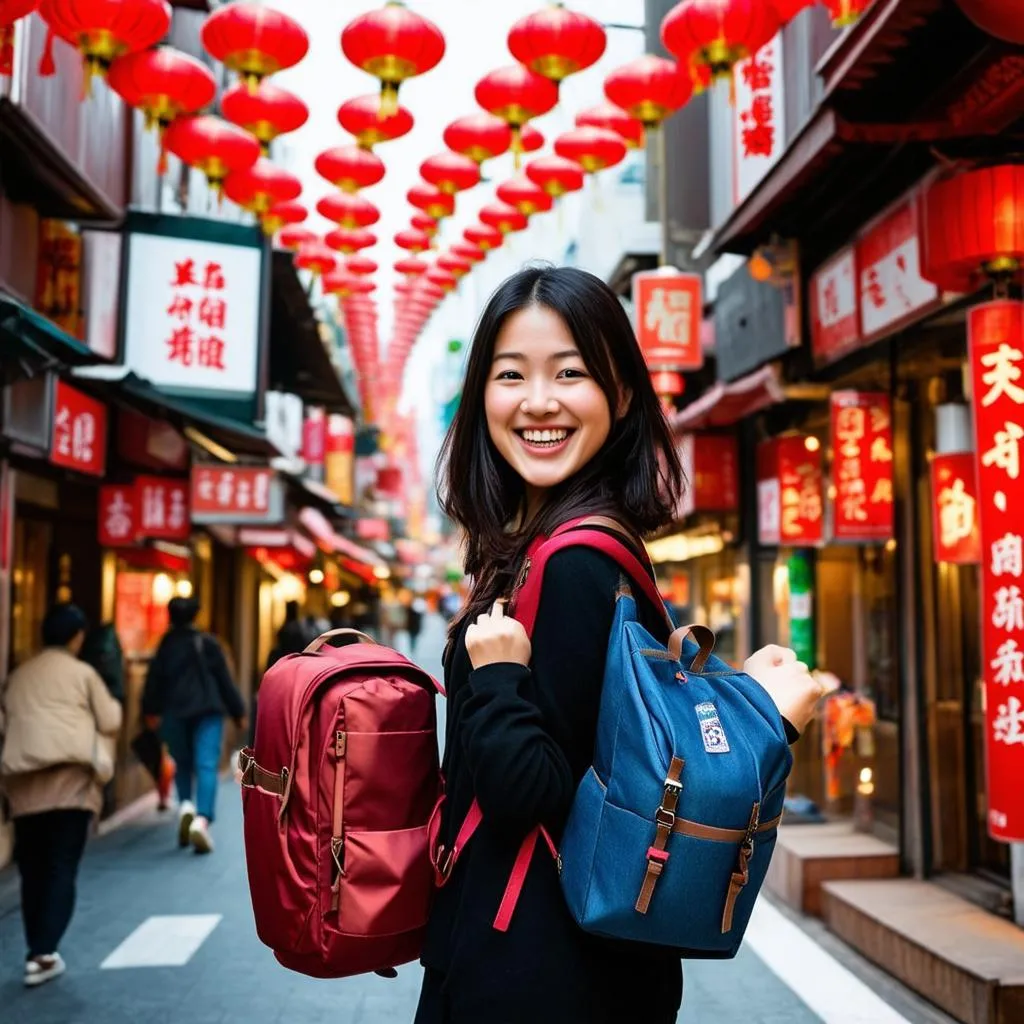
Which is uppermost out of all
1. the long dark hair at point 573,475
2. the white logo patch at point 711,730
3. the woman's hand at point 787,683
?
the long dark hair at point 573,475

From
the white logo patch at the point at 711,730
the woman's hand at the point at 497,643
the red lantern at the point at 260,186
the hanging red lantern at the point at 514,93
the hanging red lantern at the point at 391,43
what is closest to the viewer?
the white logo patch at the point at 711,730

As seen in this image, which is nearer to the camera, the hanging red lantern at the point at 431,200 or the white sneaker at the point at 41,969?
the white sneaker at the point at 41,969

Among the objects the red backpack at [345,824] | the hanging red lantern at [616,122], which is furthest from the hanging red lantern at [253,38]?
the red backpack at [345,824]

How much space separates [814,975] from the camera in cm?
652

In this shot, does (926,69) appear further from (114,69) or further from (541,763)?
(541,763)

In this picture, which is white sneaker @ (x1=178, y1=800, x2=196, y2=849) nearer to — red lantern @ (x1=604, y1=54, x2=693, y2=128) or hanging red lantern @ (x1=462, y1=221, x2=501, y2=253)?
hanging red lantern @ (x1=462, y1=221, x2=501, y2=253)

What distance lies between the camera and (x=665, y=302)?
12.4 meters

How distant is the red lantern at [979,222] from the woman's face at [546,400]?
3949 mm

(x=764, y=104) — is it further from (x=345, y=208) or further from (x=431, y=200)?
Result: (x=345, y=208)

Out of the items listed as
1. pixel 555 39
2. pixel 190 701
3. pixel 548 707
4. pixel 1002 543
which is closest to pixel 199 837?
pixel 190 701

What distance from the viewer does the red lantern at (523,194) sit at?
1045 centimetres

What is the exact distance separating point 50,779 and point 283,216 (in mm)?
6331

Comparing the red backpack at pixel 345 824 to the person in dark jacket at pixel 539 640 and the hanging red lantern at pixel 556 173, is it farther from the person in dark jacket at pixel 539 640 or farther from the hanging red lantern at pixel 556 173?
the hanging red lantern at pixel 556 173

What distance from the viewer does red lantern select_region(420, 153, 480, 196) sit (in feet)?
32.1
